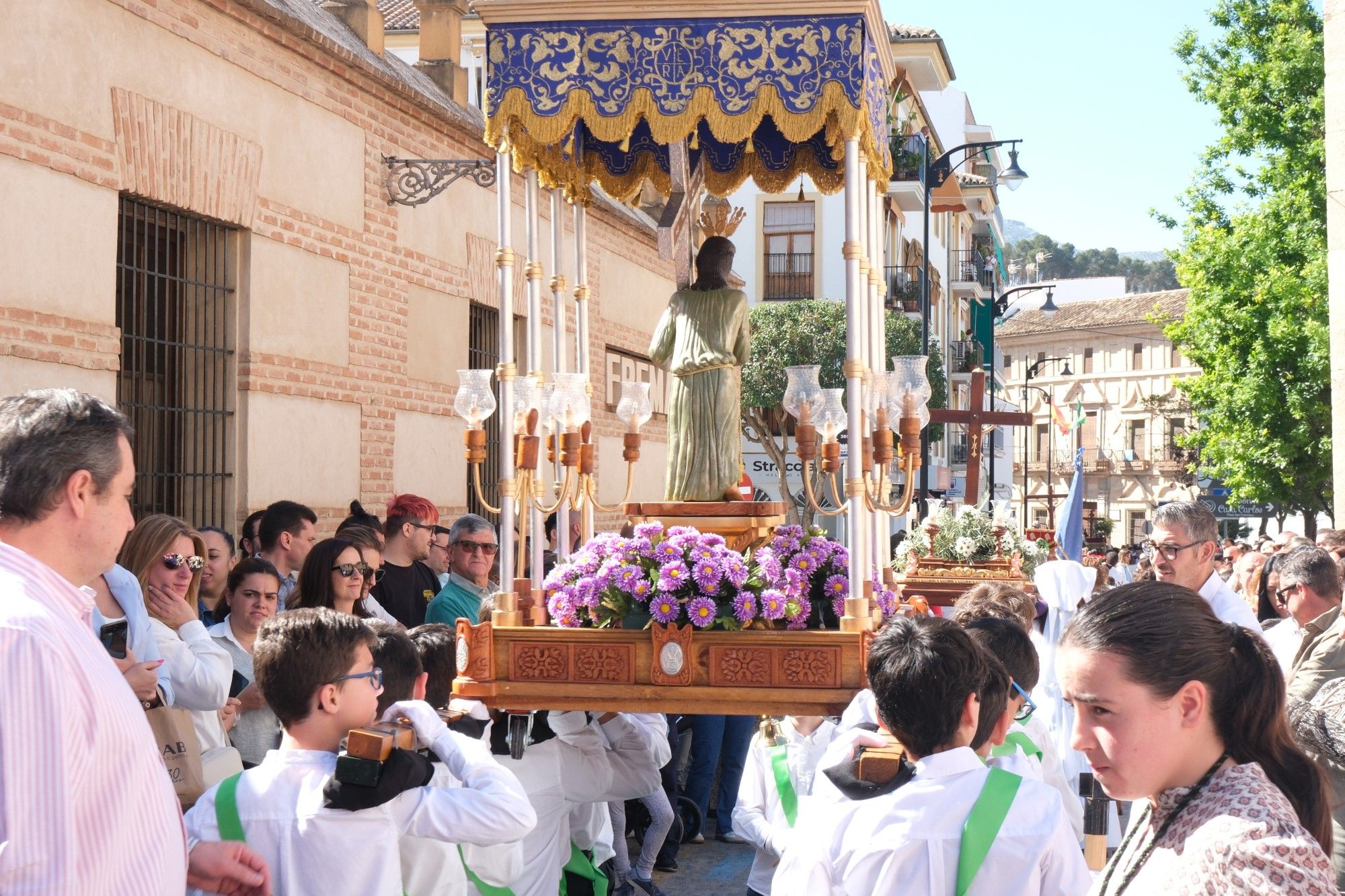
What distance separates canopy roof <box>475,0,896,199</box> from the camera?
588 cm

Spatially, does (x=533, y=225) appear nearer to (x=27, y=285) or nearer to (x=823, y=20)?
(x=823, y=20)

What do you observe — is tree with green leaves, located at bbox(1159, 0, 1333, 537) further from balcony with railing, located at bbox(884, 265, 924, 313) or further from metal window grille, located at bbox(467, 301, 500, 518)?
metal window grille, located at bbox(467, 301, 500, 518)

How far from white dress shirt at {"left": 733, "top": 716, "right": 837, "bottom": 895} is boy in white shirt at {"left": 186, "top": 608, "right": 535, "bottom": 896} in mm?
1376

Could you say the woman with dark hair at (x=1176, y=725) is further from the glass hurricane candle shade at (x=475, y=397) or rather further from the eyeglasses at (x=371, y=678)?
the glass hurricane candle shade at (x=475, y=397)

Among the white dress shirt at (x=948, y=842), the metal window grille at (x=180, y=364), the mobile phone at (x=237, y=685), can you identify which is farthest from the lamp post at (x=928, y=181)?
the white dress shirt at (x=948, y=842)

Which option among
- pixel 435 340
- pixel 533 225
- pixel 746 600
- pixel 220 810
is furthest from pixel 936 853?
pixel 435 340

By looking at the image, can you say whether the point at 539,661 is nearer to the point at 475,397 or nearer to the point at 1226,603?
the point at 475,397

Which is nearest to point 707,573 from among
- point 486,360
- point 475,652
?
point 475,652

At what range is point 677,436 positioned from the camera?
6738 mm

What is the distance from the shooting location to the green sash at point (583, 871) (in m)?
5.42

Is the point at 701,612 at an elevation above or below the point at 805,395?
below

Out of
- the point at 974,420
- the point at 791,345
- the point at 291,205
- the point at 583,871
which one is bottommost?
the point at 583,871

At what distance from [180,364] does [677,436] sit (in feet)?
13.1

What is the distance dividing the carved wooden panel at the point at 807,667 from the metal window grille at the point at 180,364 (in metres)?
4.73
